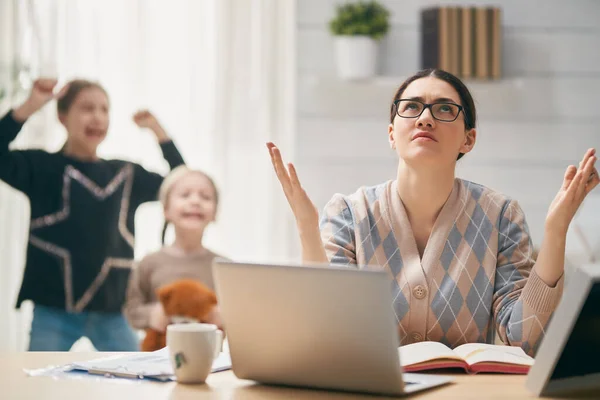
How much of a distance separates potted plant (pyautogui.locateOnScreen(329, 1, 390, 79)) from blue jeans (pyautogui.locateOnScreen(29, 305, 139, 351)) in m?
1.38

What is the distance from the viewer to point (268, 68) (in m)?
3.61

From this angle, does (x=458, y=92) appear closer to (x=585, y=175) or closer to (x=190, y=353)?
(x=585, y=175)

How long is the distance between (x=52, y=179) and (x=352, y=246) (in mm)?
1761

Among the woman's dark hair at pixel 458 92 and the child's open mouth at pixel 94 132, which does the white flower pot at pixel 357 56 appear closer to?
the child's open mouth at pixel 94 132

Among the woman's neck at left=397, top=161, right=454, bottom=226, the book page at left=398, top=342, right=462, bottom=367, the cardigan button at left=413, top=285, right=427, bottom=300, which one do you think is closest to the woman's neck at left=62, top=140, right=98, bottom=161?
the woman's neck at left=397, top=161, right=454, bottom=226

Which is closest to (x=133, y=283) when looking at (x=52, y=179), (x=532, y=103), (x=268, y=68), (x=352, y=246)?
(x=52, y=179)

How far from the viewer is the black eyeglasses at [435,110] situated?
184 cm

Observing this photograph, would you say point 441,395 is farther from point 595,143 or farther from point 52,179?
point 595,143

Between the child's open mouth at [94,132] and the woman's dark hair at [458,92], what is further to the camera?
the child's open mouth at [94,132]

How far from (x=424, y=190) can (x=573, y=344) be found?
0.73 meters

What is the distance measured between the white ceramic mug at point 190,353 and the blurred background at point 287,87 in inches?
91.0

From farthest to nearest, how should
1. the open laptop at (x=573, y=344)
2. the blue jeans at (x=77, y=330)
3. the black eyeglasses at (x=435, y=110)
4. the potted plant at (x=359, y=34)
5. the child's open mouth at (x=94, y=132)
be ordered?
the potted plant at (x=359, y=34) → the child's open mouth at (x=94, y=132) → the blue jeans at (x=77, y=330) → the black eyeglasses at (x=435, y=110) → the open laptop at (x=573, y=344)

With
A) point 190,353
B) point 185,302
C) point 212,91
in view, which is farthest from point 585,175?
point 212,91

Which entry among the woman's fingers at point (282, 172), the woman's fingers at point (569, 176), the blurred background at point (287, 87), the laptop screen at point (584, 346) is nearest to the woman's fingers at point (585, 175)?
the woman's fingers at point (569, 176)
